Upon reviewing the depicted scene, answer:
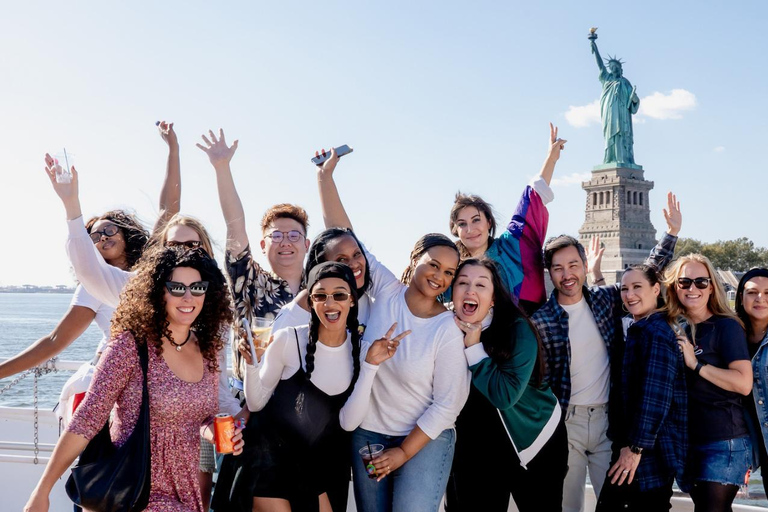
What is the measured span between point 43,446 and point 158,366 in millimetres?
2240

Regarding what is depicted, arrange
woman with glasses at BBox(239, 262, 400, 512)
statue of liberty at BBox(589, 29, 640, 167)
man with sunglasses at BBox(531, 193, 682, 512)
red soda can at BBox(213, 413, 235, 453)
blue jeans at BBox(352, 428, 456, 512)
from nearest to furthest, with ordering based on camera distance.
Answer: red soda can at BBox(213, 413, 235, 453) → woman with glasses at BBox(239, 262, 400, 512) → blue jeans at BBox(352, 428, 456, 512) → man with sunglasses at BBox(531, 193, 682, 512) → statue of liberty at BBox(589, 29, 640, 167)

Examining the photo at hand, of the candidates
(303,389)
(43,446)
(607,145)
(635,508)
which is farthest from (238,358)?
(607,145)

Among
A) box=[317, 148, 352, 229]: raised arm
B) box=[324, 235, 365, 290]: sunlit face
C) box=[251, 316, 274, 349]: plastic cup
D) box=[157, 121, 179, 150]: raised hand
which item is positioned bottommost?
box=[251, 316, 274, 349]: plastic cup

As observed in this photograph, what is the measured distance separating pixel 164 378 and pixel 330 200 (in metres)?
1.66

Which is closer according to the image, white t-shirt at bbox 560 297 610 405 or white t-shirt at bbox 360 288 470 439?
white t-shirt at bbox 360 288 470 439

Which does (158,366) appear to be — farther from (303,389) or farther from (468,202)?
(468,202)

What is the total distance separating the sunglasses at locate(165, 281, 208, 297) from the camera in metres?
2.63

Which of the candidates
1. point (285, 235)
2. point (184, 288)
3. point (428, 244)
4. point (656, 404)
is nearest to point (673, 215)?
point (656, 404)

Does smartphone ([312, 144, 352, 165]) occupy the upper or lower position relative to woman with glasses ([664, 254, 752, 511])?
upper

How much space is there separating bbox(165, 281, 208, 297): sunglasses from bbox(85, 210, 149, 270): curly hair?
1075 millimetres

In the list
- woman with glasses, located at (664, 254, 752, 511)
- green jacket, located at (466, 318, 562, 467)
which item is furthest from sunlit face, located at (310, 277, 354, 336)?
woman with glasses, located at (664, 254, 752, 511)

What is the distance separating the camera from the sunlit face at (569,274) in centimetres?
353

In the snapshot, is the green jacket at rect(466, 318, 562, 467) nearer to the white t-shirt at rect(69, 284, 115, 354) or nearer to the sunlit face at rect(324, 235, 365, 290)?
the sunlit face at rect(324, 235, 365, 290)

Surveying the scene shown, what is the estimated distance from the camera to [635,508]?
130 inches
